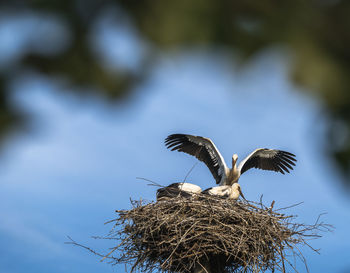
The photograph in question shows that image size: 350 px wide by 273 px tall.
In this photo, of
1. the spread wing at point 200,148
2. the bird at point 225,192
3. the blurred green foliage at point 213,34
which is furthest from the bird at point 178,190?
the blurred green foliage at point 213,34

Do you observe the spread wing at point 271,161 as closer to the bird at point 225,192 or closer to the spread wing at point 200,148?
the spread wing at point 200,148

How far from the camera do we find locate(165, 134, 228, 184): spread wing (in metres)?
8.30

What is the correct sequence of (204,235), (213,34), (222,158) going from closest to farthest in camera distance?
(213,34) → (204,235) → (222,158)

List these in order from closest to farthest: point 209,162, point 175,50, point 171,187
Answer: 1. point 175,50
2. point 171,187
3. point 209,162

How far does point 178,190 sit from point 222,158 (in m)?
1.78

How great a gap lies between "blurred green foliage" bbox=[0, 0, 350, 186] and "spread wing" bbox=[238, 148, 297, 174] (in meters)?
7.91

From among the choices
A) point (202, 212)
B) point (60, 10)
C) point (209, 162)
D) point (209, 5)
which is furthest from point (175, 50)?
point (209, 162)

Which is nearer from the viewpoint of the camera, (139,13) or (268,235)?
(139,13)

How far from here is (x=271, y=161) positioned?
8766 mm

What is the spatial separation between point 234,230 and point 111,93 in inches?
205

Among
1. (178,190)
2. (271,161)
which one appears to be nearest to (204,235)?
(178,190)

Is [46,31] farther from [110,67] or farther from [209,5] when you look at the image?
[209,5]

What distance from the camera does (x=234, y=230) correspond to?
229 inches

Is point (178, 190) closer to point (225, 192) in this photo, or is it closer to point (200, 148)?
point (225, 192)
